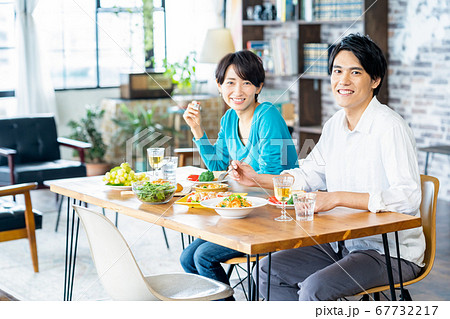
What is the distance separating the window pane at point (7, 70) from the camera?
604 cm

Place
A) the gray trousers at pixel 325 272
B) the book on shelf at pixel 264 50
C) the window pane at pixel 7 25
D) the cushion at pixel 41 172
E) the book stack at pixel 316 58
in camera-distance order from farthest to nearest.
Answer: the window pane at pixel 7 25 → the book on shelf at pixel 264 50 → the book stack at pixel 316 58 → the cushion at pixel 41 172 → the gray trousers at pixel 325 272

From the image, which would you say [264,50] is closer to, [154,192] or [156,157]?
[156,157]

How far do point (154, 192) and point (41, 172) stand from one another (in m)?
2.51

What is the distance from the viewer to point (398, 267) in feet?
6.61

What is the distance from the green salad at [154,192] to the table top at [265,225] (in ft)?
0.08

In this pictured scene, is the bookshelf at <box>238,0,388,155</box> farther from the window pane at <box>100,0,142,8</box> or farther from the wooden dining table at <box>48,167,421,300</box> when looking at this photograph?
the wooden dining table at <box>48,167,421,300</box>

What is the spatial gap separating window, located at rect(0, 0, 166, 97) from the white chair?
4.31 metres

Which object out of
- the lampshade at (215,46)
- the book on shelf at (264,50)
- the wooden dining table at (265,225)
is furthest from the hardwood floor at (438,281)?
the lampshade at (215,46)

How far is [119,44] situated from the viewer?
639cm

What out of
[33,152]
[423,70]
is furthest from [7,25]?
[423,70]

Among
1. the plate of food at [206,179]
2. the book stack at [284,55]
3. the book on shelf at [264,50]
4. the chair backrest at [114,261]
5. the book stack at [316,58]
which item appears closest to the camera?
the chair backrest at [114,261]

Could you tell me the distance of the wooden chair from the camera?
324 centimetres

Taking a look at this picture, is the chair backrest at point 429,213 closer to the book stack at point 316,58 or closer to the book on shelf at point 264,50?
the book stack at point 316,58
